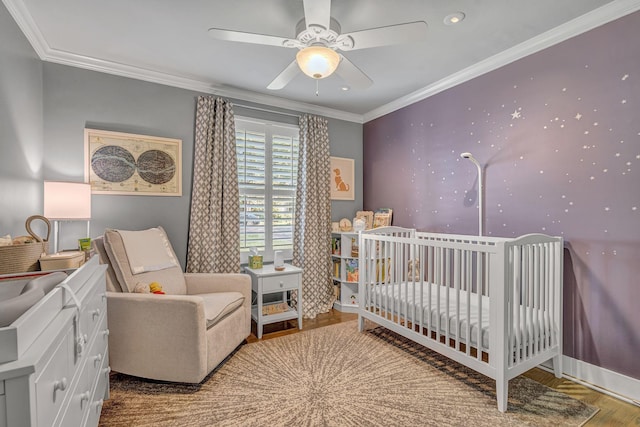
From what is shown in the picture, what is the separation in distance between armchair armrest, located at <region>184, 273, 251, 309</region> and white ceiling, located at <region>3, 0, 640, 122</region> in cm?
186

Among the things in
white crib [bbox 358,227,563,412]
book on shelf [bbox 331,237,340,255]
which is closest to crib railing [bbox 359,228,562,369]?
white crib [bbox 358,227,563,412]

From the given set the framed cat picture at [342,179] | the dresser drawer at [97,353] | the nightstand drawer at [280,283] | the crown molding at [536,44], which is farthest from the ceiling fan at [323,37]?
the framed cat picture at [342,179]

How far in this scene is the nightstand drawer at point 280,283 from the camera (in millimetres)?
2920

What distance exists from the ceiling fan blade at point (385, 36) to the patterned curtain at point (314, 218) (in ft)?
5.75

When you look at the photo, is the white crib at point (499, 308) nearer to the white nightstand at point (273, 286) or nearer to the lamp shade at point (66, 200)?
the white nightstand at point (273, 286)

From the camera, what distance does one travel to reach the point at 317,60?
1757mm

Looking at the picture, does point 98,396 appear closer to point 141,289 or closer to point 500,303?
point 141,289

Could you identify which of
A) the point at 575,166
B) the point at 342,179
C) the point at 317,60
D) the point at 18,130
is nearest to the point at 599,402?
the point at 575,166

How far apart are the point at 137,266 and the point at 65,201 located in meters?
0.64

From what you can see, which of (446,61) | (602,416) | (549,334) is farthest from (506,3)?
(602,416)

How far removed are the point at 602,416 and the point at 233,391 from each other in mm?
2163

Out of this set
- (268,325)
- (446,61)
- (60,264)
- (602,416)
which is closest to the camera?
(60,264)

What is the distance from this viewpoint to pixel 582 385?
2.04 m

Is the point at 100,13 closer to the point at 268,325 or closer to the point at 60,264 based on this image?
the point at 60,264
